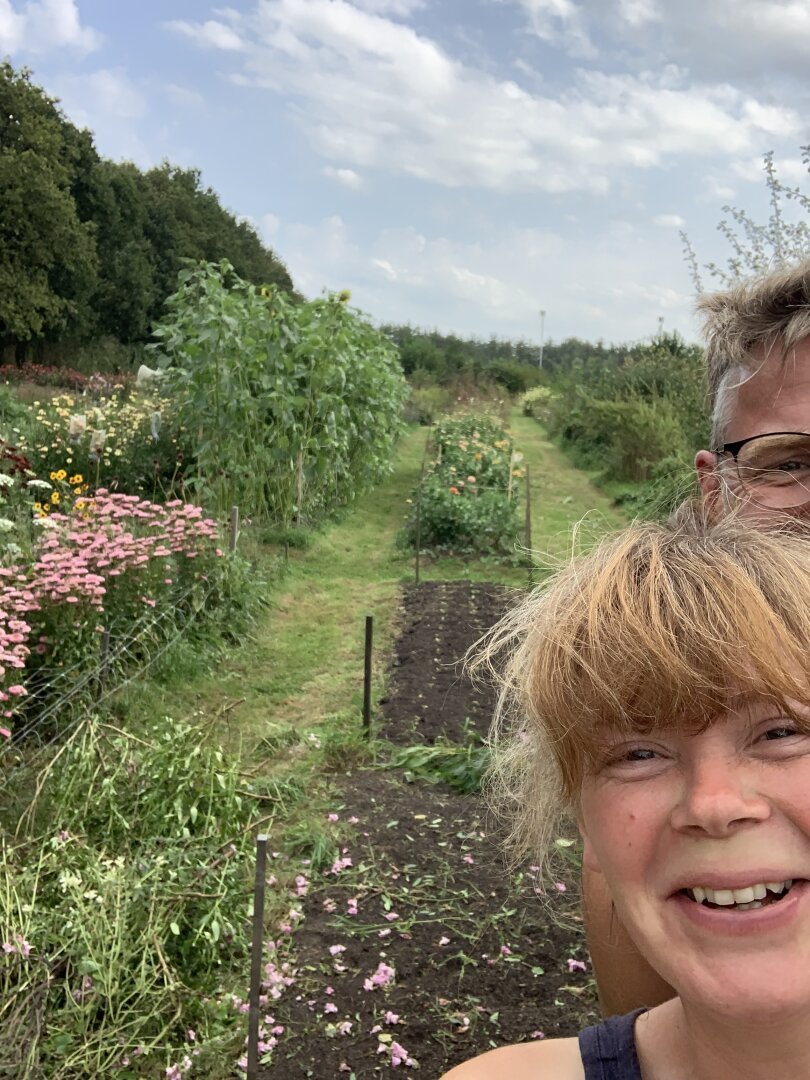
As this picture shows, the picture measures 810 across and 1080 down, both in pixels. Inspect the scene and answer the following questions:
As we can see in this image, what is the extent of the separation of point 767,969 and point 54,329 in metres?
31.9

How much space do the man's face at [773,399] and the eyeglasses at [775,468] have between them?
0.02 metres

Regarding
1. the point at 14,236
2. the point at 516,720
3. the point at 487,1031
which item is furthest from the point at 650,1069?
the point at 14,236

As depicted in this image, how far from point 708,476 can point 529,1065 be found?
34.6 inches

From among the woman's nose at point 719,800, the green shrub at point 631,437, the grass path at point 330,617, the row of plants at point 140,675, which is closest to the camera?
the woman's nose at point 719,800

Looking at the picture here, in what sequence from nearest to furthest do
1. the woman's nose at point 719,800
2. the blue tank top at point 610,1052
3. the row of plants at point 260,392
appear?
the woman's nose at point 719,800 → the blue tank top at point 610,1052 → the row of plants at point 260,392

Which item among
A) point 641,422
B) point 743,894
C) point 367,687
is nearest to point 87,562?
point 367,687

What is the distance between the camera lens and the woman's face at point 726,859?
86 centimetres

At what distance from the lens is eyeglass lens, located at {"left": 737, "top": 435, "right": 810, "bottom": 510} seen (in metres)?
1.35

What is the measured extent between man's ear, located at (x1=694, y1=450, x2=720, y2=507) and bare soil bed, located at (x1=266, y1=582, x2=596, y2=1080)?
1.11m

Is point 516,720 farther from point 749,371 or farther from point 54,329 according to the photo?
point 54,329

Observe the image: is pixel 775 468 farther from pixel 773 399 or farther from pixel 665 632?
pixel 665 632

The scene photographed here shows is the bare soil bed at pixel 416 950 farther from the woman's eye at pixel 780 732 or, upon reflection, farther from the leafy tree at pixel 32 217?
the leafy tree at pixel 32 217

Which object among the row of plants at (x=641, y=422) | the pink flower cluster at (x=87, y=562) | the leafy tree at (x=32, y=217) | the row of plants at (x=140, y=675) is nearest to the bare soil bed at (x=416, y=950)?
the row of plants at (x=140, y=675)

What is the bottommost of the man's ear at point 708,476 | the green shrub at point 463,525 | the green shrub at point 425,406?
the green shrub at point 463,525
